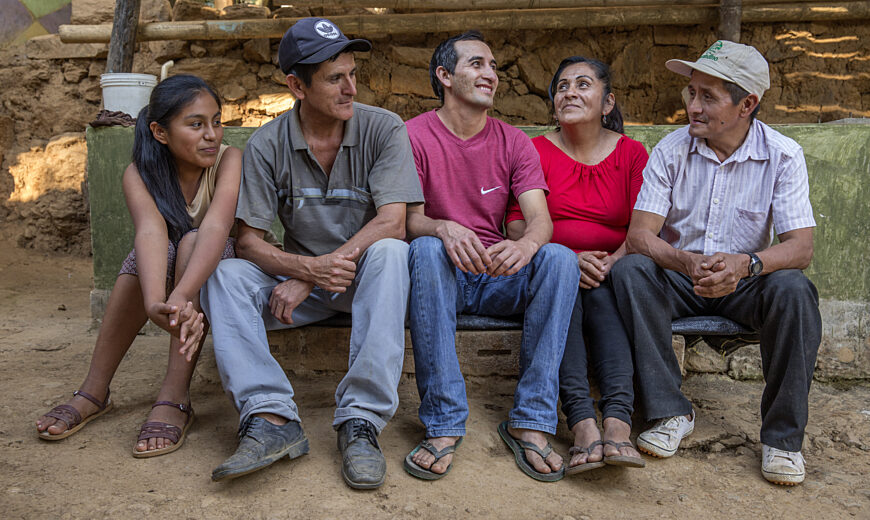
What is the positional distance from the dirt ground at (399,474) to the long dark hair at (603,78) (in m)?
1.22

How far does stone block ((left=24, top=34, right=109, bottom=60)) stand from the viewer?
19.9 ft

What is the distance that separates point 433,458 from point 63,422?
1.29m

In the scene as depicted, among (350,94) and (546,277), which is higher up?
(350,94)

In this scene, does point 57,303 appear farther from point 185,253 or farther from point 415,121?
point 415,121

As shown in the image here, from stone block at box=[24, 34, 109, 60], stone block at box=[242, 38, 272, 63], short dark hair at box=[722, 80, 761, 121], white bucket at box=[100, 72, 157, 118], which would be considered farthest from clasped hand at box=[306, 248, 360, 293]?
stone block at box=[24, 34, 109, 60]

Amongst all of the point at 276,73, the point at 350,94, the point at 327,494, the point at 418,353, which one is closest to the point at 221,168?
the point at 350,94

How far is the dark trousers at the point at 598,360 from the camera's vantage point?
236cm

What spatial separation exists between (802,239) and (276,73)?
15.2ft

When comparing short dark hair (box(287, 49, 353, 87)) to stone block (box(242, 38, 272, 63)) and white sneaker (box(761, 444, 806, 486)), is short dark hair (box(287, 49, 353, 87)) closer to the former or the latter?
white sneaker (box(761, 444, 806, 486))

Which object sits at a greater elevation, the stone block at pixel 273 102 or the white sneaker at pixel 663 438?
the stone block at pixel 273 102

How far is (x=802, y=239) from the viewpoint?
2.44 meters

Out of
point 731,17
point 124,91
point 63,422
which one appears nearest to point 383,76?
point 124,91

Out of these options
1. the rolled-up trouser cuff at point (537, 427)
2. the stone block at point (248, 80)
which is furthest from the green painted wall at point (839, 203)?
the stone block at point (248, 80)

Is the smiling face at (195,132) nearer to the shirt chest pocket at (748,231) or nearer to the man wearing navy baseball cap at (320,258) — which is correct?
the man wearing navy baseball cap at (320,258)
